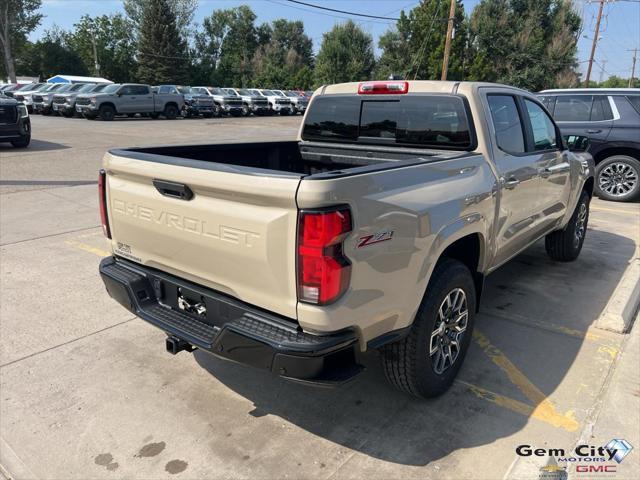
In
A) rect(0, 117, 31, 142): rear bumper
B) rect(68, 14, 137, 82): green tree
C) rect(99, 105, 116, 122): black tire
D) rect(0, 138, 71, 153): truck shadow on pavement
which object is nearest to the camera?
rect(0, 117, 31, 142): rear bumper

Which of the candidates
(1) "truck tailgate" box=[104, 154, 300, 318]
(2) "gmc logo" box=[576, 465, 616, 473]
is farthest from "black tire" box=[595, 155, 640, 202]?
(1) "truck tailgate" box=[104, 154, 300, 318]

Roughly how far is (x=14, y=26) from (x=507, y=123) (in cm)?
7464

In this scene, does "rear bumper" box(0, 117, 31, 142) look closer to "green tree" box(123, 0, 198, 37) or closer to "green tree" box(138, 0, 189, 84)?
"green tree" box(138, 0, 189, 84)

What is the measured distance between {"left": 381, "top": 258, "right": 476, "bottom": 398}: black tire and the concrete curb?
1.78 m

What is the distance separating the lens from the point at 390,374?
299 cm

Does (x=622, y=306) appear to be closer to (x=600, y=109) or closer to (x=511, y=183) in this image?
(x=511, y=183)

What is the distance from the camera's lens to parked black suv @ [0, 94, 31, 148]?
521 inches

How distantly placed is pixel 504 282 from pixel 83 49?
77.9 m

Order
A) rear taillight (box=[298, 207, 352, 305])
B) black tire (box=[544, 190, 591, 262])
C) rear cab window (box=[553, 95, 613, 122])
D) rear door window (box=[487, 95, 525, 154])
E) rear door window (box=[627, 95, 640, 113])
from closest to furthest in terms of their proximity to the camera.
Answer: rear taillight (box=[298, 207, 352, 305])
rear door window (box=[487, 95, 525, 154])
black tire (box=[544, 190, 591, 262])
rear door window (box=[627, 95, 640, 113])
rear cab window (box=[553, 95, 613, 122])

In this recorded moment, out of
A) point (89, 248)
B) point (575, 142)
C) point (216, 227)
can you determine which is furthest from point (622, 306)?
point (89, 248)

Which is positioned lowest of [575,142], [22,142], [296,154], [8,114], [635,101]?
[22,142]

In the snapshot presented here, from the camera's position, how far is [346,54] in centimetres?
5431

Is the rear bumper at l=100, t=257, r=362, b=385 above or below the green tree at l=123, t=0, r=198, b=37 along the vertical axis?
below

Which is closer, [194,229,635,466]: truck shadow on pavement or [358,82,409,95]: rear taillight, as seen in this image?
[194,229,635,466]: truck shadow on pavement
